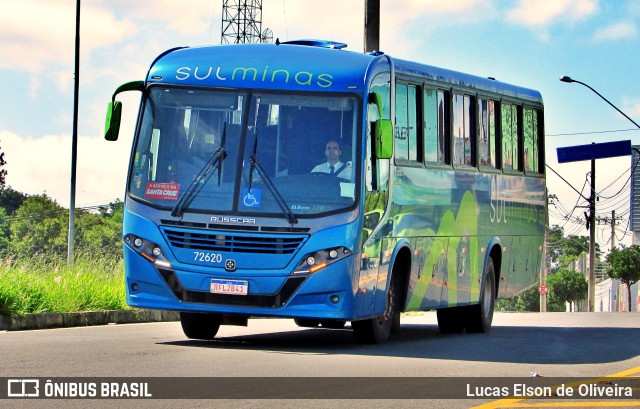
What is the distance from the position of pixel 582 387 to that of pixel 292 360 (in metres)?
3.26

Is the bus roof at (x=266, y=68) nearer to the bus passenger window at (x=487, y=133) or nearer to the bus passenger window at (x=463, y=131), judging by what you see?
the bus passenger window at (x=463, y=131)

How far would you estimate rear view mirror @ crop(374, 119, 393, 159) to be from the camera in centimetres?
1582

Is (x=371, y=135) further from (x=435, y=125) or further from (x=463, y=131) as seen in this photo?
(x=463, y=131)

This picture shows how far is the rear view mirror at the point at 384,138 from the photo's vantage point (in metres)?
15.8

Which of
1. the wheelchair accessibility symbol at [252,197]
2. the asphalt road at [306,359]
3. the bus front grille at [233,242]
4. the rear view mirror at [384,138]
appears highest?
the rear view mirror at [384,138]

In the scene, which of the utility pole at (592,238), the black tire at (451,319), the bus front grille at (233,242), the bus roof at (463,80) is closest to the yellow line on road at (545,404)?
the bus front grille at (233,242)

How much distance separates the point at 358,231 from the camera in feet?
50.8

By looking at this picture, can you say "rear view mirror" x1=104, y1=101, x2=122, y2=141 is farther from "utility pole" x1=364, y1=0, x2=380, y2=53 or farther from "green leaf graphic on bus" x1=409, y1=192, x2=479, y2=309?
"utility pole" x1=364, y1=0, x2=380, y2=53

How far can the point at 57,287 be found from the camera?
21672 mm

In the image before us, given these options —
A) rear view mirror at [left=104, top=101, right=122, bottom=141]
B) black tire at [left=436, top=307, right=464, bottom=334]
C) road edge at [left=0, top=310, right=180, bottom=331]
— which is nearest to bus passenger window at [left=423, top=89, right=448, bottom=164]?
black tire at [left=436, top=307, right=464, bottom=334]

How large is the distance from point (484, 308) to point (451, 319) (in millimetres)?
528

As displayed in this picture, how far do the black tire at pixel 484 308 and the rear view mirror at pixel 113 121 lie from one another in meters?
7.15

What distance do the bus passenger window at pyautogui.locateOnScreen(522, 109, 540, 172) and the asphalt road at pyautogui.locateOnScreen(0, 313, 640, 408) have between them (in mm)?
4102

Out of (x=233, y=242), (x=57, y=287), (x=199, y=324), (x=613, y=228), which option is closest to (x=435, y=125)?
(x=199, y=324)
